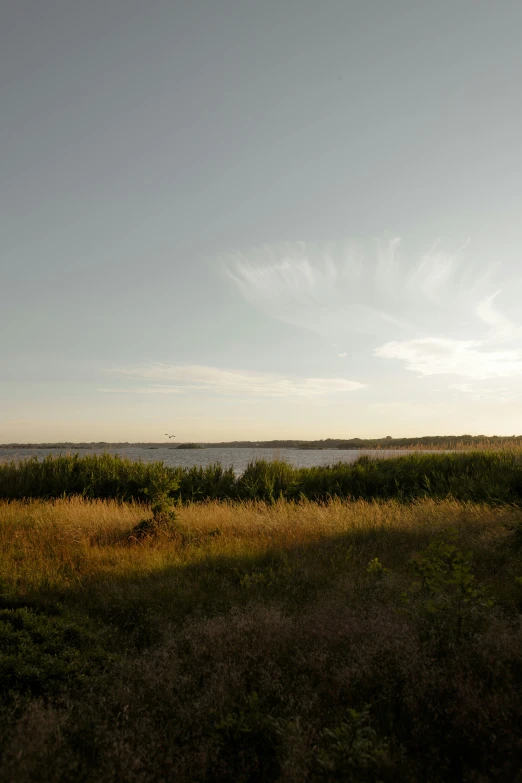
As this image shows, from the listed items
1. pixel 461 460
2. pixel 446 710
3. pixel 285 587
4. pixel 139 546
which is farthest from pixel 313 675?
pixel 461 460

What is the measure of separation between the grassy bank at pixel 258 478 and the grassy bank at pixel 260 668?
9567mm

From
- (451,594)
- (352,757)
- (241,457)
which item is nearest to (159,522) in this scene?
(451,594)

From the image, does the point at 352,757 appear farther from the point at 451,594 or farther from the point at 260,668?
the point at 451,594

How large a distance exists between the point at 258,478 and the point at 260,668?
1451 centimetres

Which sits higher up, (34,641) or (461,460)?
(461,460)

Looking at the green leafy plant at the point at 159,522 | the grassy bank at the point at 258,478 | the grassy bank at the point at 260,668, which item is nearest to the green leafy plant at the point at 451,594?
the grassy bank at the point at 260,668

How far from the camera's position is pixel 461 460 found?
20.0 m

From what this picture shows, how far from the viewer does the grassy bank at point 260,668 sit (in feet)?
10.8

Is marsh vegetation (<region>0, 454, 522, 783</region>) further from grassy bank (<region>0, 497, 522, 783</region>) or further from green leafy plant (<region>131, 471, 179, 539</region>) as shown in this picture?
green leafy plant (<region>131, 471, 179, 539</region>)

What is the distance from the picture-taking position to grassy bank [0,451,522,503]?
18047mm

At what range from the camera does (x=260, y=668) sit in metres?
4.50

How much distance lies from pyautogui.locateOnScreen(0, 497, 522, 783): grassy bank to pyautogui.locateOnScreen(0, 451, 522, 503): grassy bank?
9.57 meters

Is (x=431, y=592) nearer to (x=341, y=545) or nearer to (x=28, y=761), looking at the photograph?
(x=341, y=545)

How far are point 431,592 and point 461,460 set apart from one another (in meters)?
15.4
